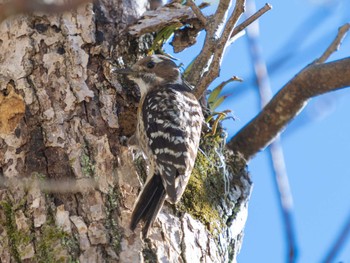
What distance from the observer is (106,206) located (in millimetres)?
2771

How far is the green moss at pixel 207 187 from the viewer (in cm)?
303

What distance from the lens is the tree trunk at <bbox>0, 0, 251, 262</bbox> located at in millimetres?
2662

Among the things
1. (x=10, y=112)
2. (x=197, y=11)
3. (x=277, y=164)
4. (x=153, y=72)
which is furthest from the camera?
(x=153, y=72)

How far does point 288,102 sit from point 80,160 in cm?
131

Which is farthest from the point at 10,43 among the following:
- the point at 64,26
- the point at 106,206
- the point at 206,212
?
the point at 206,212

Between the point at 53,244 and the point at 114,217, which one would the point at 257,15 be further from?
the point at 53,244

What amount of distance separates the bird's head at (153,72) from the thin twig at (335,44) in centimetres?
79

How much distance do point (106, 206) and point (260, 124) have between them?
4.25 ft

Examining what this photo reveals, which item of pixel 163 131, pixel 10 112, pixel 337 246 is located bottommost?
pixel 337 246

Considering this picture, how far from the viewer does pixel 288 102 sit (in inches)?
142

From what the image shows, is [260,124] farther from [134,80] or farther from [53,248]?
[53,248]

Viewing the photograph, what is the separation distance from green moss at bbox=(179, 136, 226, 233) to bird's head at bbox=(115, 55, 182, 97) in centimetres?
44

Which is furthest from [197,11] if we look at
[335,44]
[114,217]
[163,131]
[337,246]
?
[337,246]

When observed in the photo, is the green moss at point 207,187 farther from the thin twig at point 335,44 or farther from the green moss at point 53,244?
the thin twig at point 335,44
